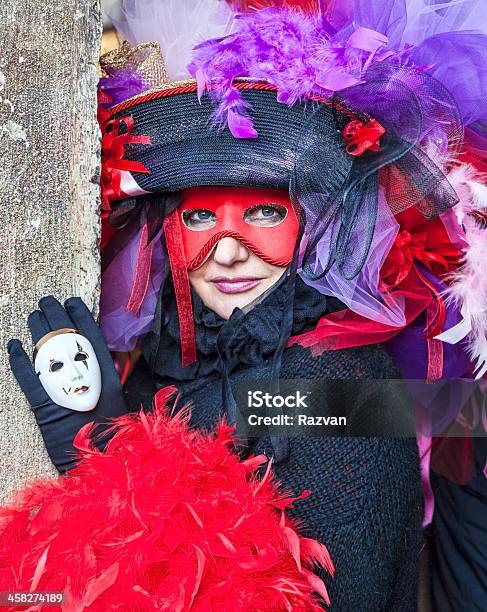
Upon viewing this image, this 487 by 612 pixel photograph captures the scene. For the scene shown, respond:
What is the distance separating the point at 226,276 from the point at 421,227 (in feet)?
1.40

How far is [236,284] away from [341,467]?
45 cm

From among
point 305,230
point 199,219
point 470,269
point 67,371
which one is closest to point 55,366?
point 67,371

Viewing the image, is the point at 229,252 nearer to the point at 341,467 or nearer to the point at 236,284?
the point at 236,284

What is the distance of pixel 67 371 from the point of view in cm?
130

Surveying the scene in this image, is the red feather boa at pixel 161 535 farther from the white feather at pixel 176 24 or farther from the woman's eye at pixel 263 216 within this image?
the white feather at pixel 176 24

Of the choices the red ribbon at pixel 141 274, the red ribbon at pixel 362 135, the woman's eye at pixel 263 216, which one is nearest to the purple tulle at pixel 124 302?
the red ribbon at pixel 141 274

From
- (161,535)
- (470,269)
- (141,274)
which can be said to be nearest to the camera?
(161,535)

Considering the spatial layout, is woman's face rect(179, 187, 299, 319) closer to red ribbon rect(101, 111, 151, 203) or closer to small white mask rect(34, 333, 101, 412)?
red ribbon rect(101, 111, 151, 203)

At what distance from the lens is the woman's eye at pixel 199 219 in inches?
58.0

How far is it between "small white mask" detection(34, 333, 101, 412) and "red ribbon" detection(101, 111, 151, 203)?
34 cm

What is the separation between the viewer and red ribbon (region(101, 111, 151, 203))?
1453 millimetres

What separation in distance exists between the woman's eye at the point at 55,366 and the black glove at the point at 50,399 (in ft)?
0.14

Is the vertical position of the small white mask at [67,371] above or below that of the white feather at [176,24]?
below

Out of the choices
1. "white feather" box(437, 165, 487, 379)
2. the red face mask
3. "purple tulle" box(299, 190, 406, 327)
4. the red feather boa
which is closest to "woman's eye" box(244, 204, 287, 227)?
the red face mask
